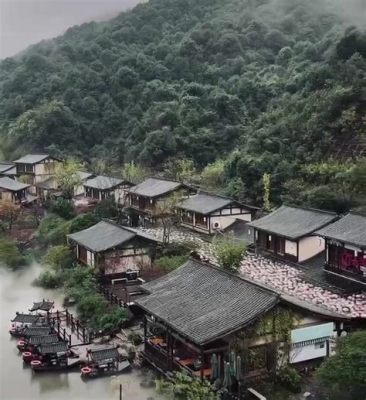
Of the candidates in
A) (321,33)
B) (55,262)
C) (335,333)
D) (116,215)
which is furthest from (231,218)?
(321,33)

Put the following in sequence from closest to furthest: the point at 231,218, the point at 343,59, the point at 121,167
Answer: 1. the point at 231,218
2. the point at 343,59
3. the point at 121,167

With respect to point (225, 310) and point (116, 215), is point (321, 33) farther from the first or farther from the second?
point (225, 310)

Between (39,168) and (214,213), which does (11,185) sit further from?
(214,213)

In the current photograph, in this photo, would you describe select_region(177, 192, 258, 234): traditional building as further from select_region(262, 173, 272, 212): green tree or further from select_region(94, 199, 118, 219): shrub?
select_region(94, 199, 118, 219): shrub

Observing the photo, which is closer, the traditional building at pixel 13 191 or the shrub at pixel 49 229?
the shrub at pixel 49 229

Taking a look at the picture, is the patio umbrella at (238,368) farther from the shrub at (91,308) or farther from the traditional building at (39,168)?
the traditional building at (39,168)

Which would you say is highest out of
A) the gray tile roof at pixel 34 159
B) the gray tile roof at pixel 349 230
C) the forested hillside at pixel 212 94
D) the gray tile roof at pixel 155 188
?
the forested hillside at pixel 212 94

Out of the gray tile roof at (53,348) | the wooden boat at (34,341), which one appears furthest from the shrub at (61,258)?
the gray tile roof at (53,348)
